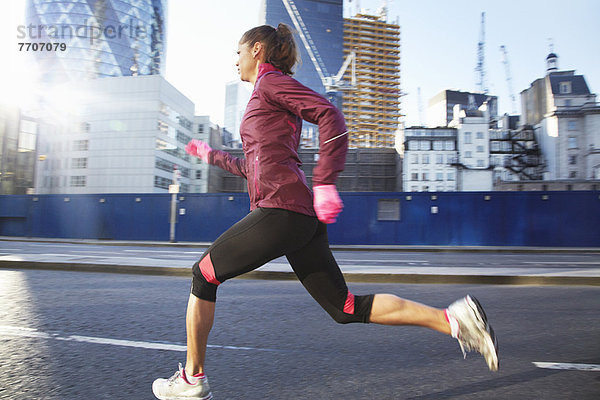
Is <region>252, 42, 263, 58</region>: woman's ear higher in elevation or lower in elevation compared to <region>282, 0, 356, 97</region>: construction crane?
lower

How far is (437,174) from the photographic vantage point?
225ft

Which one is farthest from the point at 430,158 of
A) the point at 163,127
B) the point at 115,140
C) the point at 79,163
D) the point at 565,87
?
the point at 79,163

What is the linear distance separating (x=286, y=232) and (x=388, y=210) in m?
18.3

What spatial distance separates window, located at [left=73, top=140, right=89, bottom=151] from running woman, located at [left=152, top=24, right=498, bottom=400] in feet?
235

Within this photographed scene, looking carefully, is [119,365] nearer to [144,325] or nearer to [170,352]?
[170,352]

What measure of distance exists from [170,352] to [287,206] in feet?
5.12

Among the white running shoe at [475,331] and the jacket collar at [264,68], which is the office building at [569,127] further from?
the jacket collar at [264,68]

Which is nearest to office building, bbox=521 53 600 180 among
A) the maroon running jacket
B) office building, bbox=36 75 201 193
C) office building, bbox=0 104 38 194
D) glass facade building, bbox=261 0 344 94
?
office building, bbox=36 75 201 193

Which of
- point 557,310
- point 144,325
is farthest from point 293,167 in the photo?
point 557,310

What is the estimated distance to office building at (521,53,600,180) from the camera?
59000 millimetres

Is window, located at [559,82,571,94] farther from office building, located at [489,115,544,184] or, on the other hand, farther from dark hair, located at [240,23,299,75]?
dark hair, located at [240,23,299,75]

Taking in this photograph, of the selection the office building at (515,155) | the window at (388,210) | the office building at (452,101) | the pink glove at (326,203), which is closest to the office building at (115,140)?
the window at (388,210)

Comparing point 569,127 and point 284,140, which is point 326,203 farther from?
point 569,127

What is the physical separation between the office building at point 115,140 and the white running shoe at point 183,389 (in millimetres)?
61682
